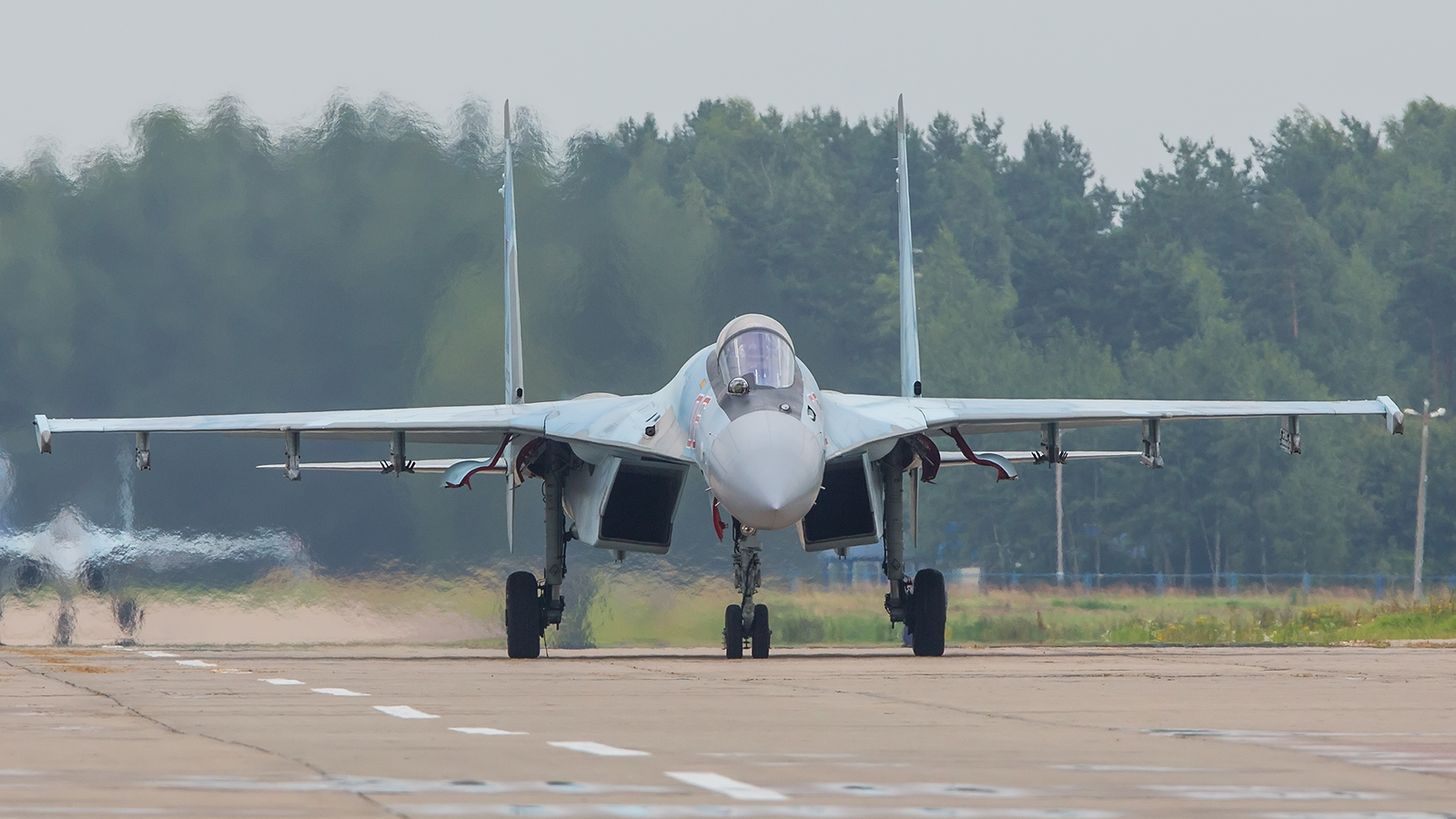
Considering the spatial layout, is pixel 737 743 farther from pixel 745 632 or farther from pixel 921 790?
pixel 745 632

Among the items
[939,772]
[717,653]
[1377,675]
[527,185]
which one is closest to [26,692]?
[939,772]

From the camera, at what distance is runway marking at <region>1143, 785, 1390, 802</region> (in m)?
6.73

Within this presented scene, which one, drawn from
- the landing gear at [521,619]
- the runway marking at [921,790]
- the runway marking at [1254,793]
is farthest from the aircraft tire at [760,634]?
the runway marking at [1254,793]

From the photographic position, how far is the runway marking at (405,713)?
1004 cm

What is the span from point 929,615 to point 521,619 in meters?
3.37

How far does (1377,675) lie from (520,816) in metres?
8.85

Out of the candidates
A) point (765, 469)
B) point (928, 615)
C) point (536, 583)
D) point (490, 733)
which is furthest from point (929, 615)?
point (490, 733)

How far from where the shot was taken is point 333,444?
30281 millimetres

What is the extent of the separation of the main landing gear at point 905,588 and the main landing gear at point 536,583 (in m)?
2.68

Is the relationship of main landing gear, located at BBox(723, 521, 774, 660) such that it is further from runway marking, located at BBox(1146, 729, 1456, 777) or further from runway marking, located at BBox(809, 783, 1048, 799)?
runway marking, located at BBox(809, 783, 1048, 799)

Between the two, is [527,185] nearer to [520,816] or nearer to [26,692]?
[26,692]

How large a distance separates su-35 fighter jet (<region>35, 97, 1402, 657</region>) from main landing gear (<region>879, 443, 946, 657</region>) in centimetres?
2

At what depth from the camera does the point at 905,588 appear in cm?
1914

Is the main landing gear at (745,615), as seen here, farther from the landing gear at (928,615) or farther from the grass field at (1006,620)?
the grass field at (1006,620)
